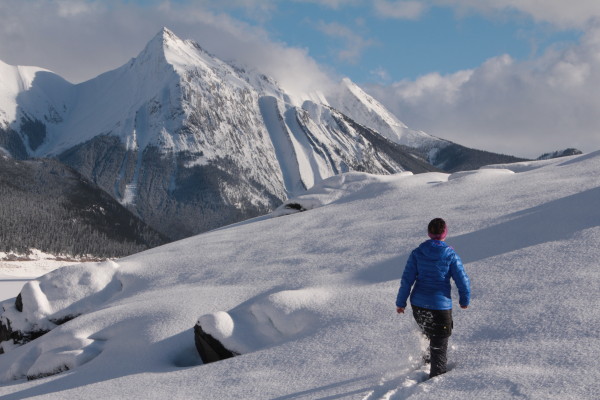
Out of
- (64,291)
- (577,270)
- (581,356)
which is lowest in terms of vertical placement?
(581,356)

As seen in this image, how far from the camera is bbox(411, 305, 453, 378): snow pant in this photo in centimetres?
908

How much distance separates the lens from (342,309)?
12344 mm

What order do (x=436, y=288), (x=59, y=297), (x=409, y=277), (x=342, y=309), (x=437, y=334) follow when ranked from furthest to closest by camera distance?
(x=59, y=297) < (x=342, y=309) < (x=409, y=277) < (x=436, y=288) < (x=437, y=334)

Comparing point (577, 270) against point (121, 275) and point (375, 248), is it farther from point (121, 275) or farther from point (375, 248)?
point (121, 275)

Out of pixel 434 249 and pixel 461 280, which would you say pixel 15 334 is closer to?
pixel 434 249

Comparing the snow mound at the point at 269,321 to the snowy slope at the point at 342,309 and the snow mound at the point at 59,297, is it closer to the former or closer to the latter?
the snowy slope at the point at 342,309

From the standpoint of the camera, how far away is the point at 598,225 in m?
15.0

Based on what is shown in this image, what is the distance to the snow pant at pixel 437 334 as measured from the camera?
29.8 ft

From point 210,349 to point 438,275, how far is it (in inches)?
240

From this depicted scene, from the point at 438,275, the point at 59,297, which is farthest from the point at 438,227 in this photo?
the point at 59,297

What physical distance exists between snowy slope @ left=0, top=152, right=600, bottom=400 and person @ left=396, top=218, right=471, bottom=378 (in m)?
0.54

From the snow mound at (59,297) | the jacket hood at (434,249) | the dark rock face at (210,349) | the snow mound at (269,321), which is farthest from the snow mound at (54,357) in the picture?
the jacket hood at (434,249)

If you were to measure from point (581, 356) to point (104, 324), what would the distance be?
1263 cm

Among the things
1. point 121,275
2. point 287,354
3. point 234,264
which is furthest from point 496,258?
point 121,275
